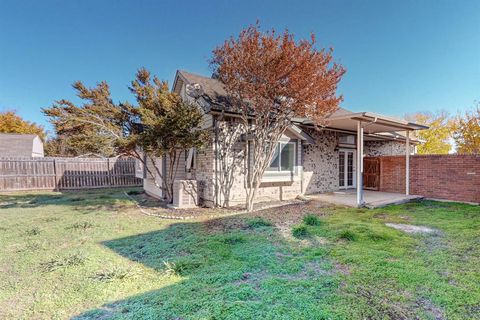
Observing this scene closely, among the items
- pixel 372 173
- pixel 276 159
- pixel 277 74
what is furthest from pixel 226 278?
pixel 372 173

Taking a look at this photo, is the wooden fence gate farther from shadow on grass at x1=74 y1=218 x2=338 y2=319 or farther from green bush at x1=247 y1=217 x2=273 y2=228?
Answer: shadow on grass at x1=74 y1=218 x2=338 y2=319

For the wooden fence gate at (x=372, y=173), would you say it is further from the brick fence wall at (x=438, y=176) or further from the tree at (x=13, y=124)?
the tree at (x=13, y=124)

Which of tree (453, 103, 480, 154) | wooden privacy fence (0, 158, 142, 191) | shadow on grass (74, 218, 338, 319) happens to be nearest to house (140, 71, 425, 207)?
shadow on grass (74, 218, 338, 319)

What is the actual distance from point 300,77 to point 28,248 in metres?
7.74

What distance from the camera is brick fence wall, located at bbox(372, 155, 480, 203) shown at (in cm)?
995

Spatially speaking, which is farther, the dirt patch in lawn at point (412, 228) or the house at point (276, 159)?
the house at point (276, 159)

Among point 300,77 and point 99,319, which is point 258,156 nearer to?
point 300,77

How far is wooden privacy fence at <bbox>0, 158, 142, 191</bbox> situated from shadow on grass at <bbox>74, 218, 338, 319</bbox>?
44.2 feet

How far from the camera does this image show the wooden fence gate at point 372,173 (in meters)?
13.2

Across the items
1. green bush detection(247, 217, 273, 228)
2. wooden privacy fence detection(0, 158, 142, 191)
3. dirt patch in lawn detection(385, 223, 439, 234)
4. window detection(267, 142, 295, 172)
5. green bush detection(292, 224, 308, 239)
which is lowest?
dirt patch in lawn detection(385, 223, 439, 234)

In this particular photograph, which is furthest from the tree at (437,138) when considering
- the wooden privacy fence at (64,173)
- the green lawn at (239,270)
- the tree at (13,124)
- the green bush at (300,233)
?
the tree at (13,124)

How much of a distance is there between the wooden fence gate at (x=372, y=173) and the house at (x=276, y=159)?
2.45 ft

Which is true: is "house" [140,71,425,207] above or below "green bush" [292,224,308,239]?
above

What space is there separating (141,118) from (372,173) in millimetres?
11940
